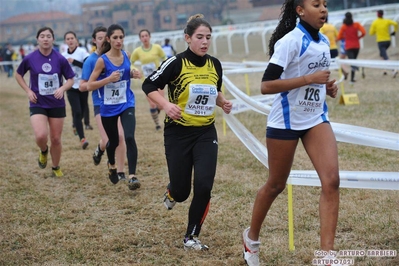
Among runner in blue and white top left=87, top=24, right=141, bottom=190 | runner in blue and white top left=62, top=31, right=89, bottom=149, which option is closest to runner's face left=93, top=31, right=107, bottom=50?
runner in blue and white top left=87, top=24, right=141, bottom=190

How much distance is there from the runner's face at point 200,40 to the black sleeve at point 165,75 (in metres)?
0.19

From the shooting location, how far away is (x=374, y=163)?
9031mm

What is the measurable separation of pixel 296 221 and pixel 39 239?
2624 millimetres

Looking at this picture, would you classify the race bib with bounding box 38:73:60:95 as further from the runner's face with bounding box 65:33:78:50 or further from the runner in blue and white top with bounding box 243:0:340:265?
the runner in blue and white top with bounding box 243:0:340:265

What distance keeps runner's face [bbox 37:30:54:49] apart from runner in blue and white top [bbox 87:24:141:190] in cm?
116

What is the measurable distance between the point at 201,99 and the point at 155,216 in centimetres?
196

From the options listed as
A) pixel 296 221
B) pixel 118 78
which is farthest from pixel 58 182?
pixel 296 221

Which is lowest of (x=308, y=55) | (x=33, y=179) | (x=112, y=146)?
(x=33, y=179)

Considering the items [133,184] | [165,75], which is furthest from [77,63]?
[165,75]

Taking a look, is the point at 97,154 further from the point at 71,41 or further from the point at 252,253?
the point at 252,253

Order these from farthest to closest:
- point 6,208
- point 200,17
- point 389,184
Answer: point 6,208
point 200,17
point 389,184

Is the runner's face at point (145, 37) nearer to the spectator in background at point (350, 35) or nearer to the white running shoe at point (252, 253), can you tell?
the spectator in background at point (350, 35)

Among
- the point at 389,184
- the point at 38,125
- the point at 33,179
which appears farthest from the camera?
the point at 33,179

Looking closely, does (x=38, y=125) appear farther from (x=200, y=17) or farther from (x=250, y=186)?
(x=200, y=17)
